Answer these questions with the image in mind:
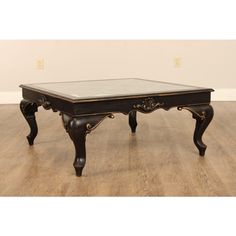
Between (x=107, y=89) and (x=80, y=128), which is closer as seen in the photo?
(x=80, y=128)

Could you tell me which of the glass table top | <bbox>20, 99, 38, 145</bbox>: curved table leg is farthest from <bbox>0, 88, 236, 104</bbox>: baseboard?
the glass table top

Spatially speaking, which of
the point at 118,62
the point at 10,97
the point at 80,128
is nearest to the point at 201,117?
the point at 80,128

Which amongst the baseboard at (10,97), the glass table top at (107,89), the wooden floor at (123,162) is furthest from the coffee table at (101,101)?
the baseboard at (10,97)

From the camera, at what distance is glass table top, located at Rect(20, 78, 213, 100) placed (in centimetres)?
227

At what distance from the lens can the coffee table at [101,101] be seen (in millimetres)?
2178

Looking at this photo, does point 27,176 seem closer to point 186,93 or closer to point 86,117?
point 86,117

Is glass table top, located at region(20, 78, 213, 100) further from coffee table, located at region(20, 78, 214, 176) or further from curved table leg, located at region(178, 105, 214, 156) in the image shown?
curved table leg, located at region(178, 105, 214, 156)

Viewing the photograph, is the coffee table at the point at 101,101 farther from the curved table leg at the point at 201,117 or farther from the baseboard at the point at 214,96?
the baseboard at the point at 214,96

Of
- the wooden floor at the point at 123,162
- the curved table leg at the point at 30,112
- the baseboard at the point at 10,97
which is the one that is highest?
the curved table leg at the point at 30,112

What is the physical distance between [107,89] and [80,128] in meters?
0.41

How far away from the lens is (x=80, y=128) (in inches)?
85.3

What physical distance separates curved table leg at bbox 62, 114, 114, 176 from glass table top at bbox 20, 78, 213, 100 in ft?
0.35

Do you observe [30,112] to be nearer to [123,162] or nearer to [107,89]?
[107,89]

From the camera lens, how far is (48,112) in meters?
4.31
